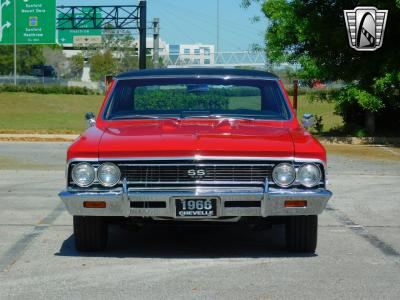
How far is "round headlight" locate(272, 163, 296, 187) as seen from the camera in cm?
586

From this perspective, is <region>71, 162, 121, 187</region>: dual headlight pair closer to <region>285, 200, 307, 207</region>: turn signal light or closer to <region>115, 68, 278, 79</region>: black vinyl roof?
<region>285, 200, 307, 207</region>: turn signal light

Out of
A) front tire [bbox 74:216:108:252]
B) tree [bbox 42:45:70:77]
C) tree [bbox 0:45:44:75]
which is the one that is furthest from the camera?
→ tree [bbox 42:45:70:77]

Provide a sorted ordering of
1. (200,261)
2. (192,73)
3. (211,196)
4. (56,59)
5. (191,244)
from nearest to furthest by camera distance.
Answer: (211,196) < (200,261) < (191,244) < (192,73) < (56,59)

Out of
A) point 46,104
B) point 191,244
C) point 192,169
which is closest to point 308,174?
point 192,169

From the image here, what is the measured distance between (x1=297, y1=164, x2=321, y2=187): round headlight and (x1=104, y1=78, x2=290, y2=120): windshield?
1285 millimetres

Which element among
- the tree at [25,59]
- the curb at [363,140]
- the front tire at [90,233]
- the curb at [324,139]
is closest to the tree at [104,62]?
the tree at [25,59]

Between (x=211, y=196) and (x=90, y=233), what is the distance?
1.20 metres

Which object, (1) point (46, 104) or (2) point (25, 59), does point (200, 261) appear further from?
(2) point (25, 59)

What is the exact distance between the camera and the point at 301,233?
6.28m

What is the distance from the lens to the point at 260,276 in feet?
18.6

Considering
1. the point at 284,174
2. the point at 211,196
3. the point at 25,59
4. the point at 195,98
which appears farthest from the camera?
the point at 25,59

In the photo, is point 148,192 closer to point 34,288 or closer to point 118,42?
point 34,288

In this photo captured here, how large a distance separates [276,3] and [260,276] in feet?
57.3

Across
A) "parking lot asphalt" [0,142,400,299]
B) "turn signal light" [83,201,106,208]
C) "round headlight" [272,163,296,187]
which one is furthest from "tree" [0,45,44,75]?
"round headlight" [272,163,296,187]
